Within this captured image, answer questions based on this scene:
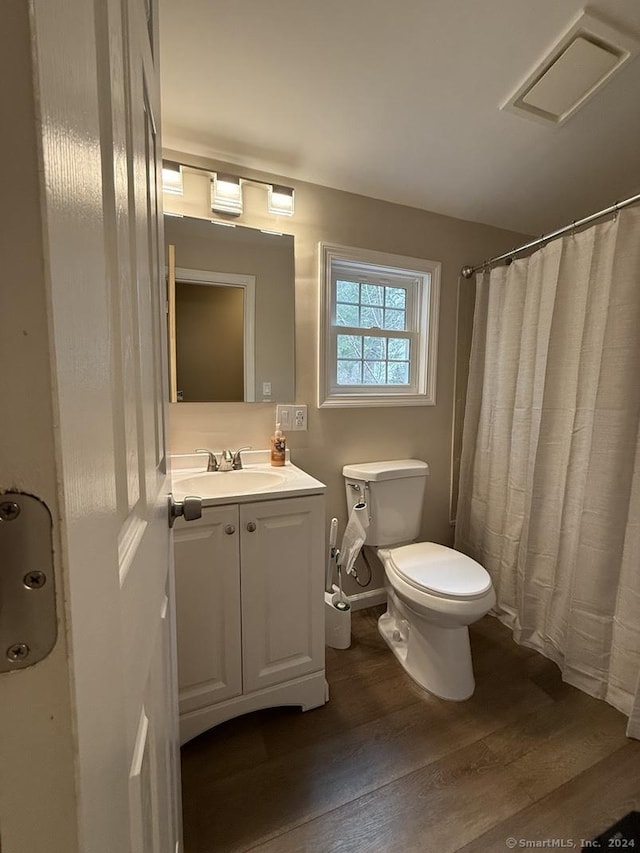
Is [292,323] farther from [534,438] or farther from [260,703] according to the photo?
[260,703]

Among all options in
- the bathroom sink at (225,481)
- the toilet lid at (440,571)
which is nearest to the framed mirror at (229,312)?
the bathroom sink at (225,481)

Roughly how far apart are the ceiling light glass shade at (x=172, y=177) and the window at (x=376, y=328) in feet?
2.14

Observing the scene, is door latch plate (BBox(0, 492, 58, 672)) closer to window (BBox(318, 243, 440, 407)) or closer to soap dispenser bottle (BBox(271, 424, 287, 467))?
soap dispenser bottle (BBox(271, 424, 287, 467))

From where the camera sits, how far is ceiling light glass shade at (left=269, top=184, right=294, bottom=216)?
1.59 meters

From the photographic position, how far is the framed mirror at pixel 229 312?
1.52 meters

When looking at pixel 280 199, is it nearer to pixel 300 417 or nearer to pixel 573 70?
pixel 300 417

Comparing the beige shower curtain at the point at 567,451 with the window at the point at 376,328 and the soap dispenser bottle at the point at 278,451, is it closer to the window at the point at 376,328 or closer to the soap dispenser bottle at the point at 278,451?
the window at the point at 376,328

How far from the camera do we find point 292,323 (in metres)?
1.71

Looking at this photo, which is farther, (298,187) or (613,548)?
(298,187)

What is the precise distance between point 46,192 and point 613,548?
1.82 metres

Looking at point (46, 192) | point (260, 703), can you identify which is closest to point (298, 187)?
point (46, 192)

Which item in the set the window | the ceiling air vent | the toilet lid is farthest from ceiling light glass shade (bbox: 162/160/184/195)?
the toilet lid

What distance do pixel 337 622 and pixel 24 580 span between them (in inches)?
67.7

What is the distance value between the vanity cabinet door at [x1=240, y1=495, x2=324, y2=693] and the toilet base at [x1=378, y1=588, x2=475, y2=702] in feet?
1.42
